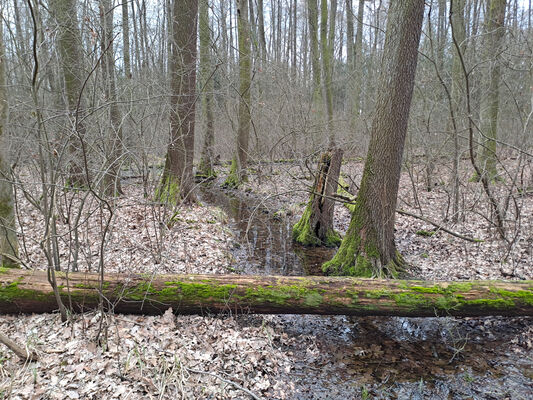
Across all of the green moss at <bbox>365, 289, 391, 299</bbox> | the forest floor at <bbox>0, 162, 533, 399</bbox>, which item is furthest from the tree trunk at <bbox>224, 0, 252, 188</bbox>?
the green moss at <bbox>365, 289, 391, 299</bbox>

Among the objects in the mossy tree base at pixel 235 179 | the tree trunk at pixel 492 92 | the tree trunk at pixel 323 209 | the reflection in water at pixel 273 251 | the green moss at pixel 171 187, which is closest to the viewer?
the reflection in water at pixel 273 251

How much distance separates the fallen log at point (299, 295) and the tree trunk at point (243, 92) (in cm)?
784

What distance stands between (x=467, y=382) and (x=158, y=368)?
3.14m

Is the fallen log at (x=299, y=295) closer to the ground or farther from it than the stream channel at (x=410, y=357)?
farther from it

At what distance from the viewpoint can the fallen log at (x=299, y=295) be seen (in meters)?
4.13

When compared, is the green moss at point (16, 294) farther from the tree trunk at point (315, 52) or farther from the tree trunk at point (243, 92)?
the tree trunk at point (315, 52)

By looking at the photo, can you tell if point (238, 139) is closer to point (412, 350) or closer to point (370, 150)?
point (370, 150)

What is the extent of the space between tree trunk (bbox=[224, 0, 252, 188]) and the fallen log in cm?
784

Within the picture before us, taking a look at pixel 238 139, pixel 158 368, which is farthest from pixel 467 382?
pixel 238 139

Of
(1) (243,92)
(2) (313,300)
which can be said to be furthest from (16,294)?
(1) (243,92)

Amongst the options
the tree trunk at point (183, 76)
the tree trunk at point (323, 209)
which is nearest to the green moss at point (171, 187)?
the tree trunk at point (183, 76)

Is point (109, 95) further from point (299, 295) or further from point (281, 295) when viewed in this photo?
point (299, 295)

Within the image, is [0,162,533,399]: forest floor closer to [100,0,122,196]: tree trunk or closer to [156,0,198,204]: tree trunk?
[100,0,122,196]: tree trunk

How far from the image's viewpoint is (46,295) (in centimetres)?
391
